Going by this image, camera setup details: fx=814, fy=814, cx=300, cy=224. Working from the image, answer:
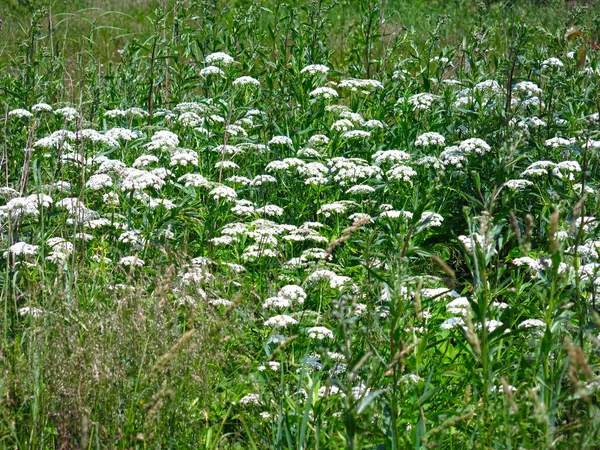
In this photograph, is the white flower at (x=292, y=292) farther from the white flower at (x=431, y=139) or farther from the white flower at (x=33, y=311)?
the white flower at (x=431, y=139)

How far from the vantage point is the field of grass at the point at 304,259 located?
2514 millimetres

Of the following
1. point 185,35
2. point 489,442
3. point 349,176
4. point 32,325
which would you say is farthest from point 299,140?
point 489,442

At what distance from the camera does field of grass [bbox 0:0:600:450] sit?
2514 mm

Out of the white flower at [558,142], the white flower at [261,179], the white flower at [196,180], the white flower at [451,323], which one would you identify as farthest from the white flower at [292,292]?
the white flower at [558,142]

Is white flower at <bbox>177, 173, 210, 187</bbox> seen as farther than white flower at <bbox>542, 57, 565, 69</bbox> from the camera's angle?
No

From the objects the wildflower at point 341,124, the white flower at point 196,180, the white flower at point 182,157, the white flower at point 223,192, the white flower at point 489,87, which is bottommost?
the white flower at point 223,192

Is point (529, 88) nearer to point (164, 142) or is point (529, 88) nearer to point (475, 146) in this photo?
point (475, 146)

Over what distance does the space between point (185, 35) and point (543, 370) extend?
14.0 feet

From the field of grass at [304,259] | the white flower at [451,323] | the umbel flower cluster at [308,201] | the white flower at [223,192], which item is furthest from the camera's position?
the white flower at [223,192]

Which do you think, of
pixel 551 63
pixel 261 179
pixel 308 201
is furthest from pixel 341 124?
pixel 551 63

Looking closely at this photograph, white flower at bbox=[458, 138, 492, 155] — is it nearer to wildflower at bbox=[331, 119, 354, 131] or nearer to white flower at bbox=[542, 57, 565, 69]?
wildflower at bbox=[331, 119, 354, 131]

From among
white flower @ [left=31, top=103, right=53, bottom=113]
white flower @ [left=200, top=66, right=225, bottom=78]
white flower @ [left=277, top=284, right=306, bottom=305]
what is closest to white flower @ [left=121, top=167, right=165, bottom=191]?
white flower @ [left=277, top=284, right=306, bottom=305]

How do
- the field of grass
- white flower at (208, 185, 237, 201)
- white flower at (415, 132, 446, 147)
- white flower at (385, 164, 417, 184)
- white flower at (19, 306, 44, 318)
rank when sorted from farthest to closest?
white flower at (415, 132, 446, 147) → white flower at (385, 164, 417, 184) → white flower at (208, 185, 237, 201) → white flower at (19, 306, 44, 318) → the field of grass

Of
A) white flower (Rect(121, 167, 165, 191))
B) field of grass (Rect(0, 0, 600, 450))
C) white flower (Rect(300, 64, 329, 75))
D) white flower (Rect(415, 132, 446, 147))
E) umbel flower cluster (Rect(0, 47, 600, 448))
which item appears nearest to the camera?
field of grass (Rect(0, 0, 600, 450))
